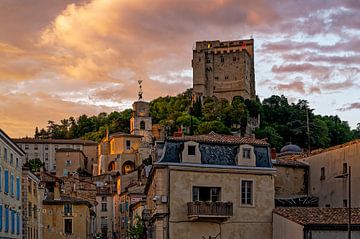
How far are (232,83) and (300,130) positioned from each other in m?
41.3

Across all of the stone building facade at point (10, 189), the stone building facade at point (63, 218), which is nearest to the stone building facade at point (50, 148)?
the stone building facade at point (63, 218)

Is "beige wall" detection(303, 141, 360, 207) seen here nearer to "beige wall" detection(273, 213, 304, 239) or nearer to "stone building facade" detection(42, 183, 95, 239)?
"beige wall" detection(273, 213, 304, 239)

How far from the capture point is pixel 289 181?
169ft

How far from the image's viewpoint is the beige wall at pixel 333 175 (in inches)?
1815

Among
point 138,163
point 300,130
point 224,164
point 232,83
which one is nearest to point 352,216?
point 224,164

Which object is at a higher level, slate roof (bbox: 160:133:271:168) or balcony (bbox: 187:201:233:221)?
slate roof (bbox: 160:133:271:168)

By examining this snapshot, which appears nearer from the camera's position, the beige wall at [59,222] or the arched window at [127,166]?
the beige wall at [59,222]

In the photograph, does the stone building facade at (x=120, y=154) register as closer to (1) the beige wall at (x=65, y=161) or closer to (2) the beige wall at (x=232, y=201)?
(1) the beige wall at (x=65, y=161)

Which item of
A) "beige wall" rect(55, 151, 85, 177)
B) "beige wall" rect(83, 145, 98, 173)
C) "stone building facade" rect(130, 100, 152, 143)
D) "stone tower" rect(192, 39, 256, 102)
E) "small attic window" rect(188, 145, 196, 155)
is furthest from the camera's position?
"stone tower" rect(192, 39, 256, 102)

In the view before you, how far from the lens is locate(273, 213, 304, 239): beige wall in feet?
129

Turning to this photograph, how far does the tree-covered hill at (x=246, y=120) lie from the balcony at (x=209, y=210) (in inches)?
3830

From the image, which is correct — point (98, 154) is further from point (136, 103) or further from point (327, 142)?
point (327, 142)

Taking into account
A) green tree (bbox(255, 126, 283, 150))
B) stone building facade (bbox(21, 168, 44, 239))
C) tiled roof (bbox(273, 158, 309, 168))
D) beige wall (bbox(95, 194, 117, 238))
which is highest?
green tree (bbox(255, 126, 283, 150))

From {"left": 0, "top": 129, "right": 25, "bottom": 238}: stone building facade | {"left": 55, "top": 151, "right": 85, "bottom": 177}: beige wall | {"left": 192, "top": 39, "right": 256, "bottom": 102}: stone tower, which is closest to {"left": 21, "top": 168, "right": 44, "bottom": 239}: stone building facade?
{"left": 0, "top": 129, "right": 25, "bottom": 238}: stone building facade
